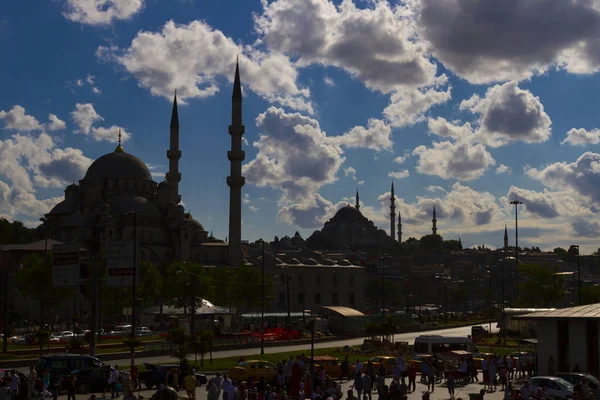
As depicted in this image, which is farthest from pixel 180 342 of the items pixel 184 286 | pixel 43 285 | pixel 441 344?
pixel 184 286

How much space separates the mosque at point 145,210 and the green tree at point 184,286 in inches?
548

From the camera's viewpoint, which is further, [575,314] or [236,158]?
[236,158]

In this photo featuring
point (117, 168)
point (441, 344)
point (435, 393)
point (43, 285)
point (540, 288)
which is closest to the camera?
point (435, 393)

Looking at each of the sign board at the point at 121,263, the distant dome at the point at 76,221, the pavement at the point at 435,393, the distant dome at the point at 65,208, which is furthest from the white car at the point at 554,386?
the distant dome at the point at 65,208

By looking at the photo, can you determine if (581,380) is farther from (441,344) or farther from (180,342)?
(180,342)

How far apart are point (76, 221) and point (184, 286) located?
26077 millimetres

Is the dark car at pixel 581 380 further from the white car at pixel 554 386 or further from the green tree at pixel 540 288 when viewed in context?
the green tree at pixel 540 288

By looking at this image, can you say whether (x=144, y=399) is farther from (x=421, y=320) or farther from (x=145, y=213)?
(x=145, y=213)

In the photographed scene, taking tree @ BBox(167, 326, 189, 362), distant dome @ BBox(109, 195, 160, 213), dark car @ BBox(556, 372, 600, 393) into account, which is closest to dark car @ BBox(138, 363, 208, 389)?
tree @ BBox(167, 326, 189, 362)

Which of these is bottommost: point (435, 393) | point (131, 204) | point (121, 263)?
point (435, 393)

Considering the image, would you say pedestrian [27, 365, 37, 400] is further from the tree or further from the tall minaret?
the tall minaret

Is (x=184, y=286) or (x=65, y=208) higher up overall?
(x=65, y=208)

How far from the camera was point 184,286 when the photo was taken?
70562 millimetres

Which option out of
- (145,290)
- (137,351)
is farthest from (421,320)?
(137,351)
